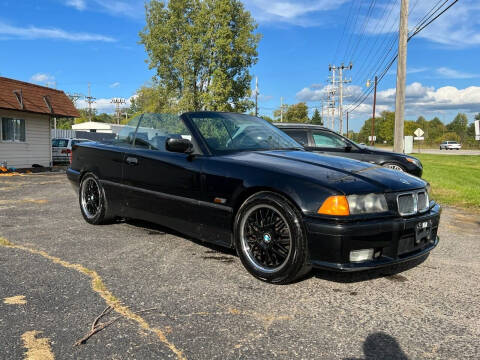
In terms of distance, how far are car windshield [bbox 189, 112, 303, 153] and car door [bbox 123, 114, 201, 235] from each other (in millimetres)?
225

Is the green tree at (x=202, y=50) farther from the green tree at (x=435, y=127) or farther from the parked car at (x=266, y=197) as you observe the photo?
the green tree at (x=435, y=127)

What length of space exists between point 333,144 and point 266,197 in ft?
19.8

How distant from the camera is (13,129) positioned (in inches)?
669

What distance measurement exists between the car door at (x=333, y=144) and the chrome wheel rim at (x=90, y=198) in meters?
4.90

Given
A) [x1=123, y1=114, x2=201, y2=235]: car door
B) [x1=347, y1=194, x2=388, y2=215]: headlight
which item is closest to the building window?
[x1=123, y1=114, x2=201, y2=235]: car door

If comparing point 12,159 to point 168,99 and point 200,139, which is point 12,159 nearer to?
point 200,139

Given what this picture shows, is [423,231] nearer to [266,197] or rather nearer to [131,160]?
[266,197]

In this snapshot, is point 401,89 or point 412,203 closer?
point 412,203

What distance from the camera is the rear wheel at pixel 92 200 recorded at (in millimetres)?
5270

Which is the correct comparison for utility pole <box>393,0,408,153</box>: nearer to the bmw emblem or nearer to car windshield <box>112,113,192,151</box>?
car windshield <box>112,113,192,151</box>

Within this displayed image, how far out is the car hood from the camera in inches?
125

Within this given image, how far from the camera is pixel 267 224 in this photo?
3393 mm

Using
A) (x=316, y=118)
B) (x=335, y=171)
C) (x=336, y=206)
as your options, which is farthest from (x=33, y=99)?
(x=316, y=118)

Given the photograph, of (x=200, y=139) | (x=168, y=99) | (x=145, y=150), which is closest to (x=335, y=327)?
(x=200, y=139)
